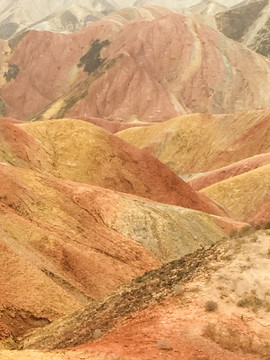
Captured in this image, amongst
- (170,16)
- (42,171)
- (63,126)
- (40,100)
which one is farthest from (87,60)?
(42,171)

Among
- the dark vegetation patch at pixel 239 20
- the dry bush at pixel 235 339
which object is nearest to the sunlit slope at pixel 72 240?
the dry bush at pixel 235 339

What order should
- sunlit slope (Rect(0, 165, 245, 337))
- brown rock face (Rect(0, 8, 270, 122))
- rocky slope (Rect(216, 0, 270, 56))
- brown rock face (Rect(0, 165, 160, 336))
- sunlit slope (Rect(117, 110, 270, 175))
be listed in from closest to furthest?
brown rock face (Rect(0, 165, 160, 336))
sunlit slope (Rect(0, 165, 245, 337))
sunlit slope (Rect(117, 110, 270, 175))
brown rock face (Rect(0, 8, 270, 122))
rocky slope (Rect(216, 0, 270, 56))

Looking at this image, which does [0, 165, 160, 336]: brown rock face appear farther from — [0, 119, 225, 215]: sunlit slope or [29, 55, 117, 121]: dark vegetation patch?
[29, 55, 117, 121]: dark vegetation patch

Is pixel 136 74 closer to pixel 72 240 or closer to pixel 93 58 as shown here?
pixel 93 58

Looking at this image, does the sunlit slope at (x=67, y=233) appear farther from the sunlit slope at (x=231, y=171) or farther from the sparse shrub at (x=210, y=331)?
the sunlit slope at (x=231, y=171)

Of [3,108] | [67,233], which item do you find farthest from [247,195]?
[3,108]

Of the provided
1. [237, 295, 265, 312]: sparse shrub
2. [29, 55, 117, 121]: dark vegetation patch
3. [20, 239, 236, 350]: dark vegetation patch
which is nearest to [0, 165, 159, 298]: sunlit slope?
[20, 239, 236, 350]: dark vegetation patch
